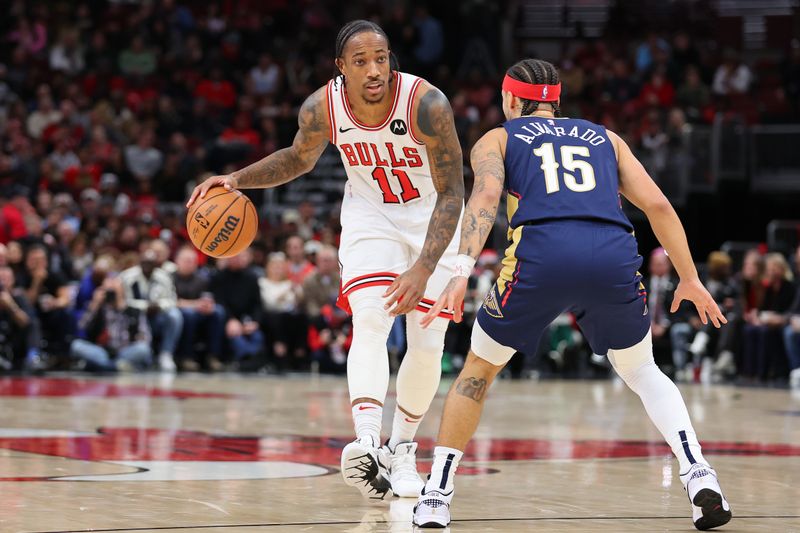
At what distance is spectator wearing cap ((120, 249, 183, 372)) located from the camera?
A: 45.8 feet

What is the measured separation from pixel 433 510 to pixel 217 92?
655 inches

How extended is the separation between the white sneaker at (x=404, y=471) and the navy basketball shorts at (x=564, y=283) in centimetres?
96

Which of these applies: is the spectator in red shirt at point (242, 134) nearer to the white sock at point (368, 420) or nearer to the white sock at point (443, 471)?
the white sock at point (368, 420)

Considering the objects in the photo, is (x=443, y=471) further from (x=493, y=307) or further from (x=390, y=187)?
(x=390, y=187)

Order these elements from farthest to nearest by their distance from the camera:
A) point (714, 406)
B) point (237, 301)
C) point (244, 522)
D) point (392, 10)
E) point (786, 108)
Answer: point (392, 10) < point (786, 108) < point (237, 301) < point (714, 406) < point (244, 522)

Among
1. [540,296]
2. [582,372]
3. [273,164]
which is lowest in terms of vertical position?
[582,372]

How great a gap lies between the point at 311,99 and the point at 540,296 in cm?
160

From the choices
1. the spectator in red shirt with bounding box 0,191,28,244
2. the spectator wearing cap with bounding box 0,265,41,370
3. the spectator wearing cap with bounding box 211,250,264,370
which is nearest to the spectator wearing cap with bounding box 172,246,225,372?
the spectator wearing cap with bounding box 211,250,264,370

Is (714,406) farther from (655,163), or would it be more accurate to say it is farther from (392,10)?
(392,10)

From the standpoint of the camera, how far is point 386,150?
5469 mm

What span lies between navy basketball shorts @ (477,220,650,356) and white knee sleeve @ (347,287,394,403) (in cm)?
77

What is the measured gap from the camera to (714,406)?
10492 mm

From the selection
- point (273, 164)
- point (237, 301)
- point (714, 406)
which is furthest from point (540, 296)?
point (237, 301)

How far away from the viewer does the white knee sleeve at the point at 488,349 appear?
4.65 m
